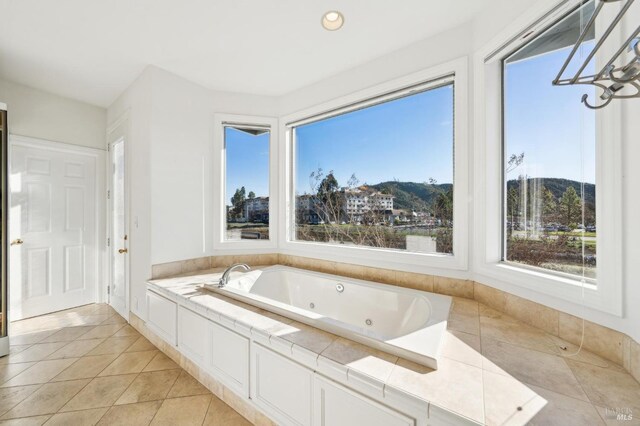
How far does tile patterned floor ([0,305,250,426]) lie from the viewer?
152 centimetres

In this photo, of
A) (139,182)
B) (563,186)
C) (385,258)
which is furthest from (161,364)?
(563,186)

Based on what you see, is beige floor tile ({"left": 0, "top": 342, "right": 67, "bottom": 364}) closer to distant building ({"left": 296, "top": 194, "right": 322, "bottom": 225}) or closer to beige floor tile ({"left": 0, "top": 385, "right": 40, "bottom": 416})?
beige floor tile ({"left": 0, "top": 385, "right": 40, "bottom": 416})

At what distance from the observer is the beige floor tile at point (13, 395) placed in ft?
5.21

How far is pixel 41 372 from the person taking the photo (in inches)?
75.0

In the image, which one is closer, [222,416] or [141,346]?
[222,416]

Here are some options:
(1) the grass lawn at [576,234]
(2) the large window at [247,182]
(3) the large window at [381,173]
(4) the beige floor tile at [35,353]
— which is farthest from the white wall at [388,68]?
(4) the beige floor tile at [35,353]

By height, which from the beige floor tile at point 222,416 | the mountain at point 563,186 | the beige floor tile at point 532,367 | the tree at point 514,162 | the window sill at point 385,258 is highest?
the tree at point 514,162

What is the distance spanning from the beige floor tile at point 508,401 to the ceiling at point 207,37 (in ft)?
6.84

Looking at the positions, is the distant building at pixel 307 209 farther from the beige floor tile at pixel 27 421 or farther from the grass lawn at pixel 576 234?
the beige floor tile at pixel 27 421

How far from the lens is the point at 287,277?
8.33 ft

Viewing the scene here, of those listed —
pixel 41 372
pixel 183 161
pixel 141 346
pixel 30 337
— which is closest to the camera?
pixel 41 372

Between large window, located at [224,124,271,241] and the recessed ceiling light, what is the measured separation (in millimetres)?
1323

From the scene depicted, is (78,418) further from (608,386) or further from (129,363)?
(608,386)

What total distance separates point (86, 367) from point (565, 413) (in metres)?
2.89
